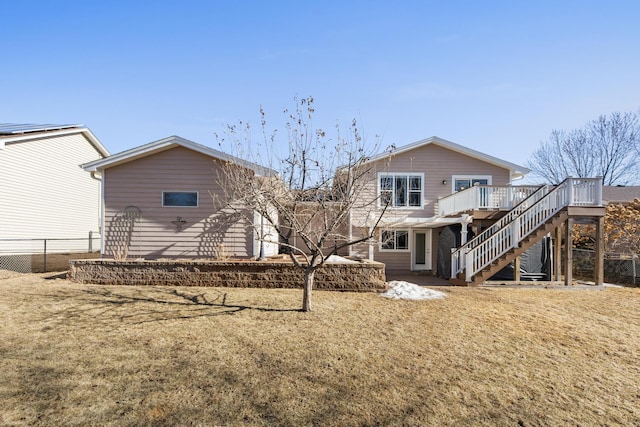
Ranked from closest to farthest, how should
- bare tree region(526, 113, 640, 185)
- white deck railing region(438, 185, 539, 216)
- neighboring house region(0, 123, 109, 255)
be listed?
1. white deck railing region(438, 185, 539, 216)
2. neighboring house region(0, 123, 109, 255)
3. bare tree region(526, 113, 640, 185)

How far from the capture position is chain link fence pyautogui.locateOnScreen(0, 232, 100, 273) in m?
12.8

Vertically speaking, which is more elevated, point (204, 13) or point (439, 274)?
point (204, 13)

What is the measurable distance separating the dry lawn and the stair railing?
3.36 metres

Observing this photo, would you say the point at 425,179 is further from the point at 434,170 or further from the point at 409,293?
the point at 409,293

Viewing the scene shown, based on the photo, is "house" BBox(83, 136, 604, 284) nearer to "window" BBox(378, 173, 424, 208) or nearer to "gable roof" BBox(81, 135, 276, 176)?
"gable roof" BBox(81, 135, 276, 176)

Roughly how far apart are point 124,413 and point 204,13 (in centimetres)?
1057

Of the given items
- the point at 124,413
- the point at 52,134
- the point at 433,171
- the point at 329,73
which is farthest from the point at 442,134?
the point at 52,134

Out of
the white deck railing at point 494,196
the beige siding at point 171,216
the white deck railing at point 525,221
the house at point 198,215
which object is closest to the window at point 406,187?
the white deck railing at point 494,196

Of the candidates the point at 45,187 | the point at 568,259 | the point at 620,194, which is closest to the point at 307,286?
the point at 568,259

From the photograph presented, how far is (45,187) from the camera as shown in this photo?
15680mm

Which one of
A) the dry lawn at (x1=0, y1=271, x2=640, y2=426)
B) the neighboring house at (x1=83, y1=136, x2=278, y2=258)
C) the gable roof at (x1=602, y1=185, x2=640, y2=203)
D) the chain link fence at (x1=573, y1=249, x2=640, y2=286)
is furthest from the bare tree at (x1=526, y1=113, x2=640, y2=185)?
the neighboring house at (x1=83, y1=136, x2=278, y2=258)

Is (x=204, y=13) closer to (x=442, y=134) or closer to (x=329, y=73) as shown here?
(x=329, y=73)

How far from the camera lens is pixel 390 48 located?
1016cm

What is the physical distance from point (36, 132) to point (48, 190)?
2649mm
